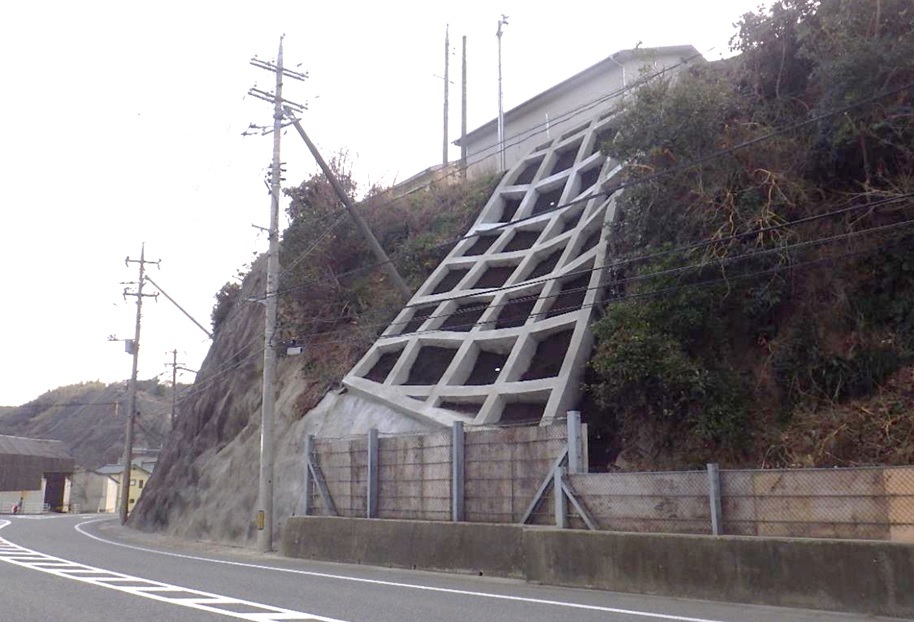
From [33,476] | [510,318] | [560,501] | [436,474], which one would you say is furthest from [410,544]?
[33,476]

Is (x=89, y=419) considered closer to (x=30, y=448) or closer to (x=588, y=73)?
(x=30, y=448)

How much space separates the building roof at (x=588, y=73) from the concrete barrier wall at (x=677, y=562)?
62.5ft

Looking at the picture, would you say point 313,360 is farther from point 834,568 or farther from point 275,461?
point 834,568

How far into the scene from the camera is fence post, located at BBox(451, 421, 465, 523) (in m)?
17.8

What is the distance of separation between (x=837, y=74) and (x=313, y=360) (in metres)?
19.8

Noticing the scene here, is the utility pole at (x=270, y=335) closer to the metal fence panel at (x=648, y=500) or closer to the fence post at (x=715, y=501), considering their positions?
the metal fence panel at (x=648, y=500)

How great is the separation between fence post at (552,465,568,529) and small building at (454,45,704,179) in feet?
58.8

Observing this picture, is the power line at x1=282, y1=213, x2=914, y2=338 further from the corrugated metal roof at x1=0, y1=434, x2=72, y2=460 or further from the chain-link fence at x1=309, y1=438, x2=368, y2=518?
the corrugated metal roof at x1=0, y1=434, x2=72, y2=460

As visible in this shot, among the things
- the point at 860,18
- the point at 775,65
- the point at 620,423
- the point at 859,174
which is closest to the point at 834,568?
the point at 620,423

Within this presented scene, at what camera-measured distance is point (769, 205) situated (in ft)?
59.0

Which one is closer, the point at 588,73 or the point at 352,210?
→ the point at 352,210

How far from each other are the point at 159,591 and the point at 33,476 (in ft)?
242

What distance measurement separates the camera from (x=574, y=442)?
15.8m

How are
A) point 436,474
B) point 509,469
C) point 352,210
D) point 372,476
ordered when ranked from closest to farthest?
point 509,469 → point 436,474 → point 372,476 → point 352,210
